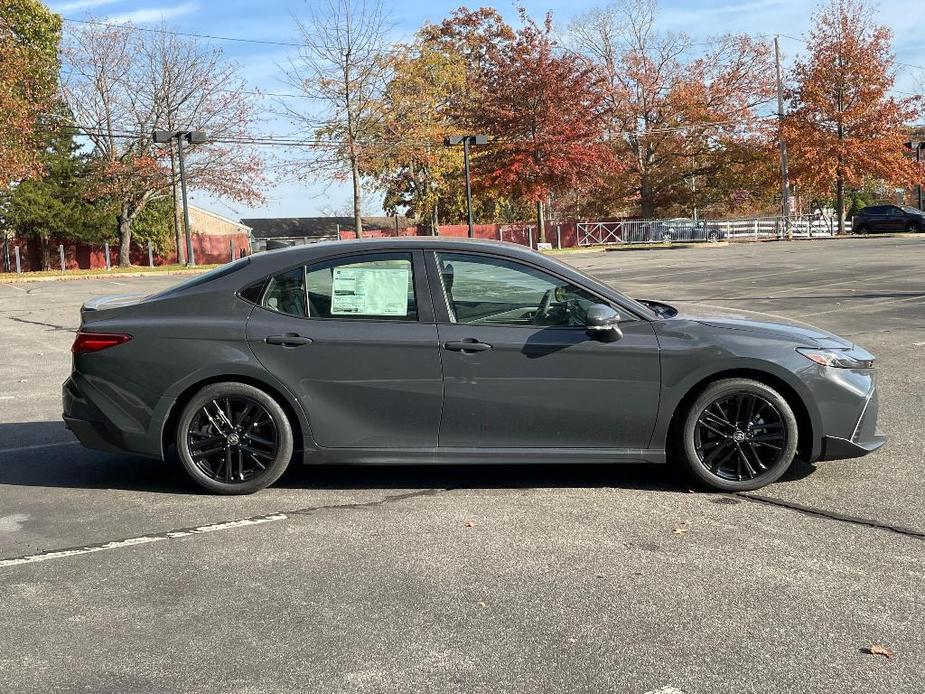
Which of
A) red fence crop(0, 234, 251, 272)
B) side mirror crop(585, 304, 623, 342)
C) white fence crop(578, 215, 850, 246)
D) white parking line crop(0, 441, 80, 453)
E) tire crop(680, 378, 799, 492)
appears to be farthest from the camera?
white fence crop(578, 215, 850, 246)

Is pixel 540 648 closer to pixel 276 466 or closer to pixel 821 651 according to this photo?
pixel 821 651

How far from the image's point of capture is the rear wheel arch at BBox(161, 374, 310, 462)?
5.47 metres

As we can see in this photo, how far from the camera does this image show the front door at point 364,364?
541 centimetres

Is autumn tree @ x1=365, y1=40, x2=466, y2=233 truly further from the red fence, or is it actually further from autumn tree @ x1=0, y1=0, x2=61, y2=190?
autumn tree @ x1=0, y1=0, x2=61, y2=190

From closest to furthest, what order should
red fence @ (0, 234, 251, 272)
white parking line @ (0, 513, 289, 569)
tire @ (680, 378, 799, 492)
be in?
1. white parking line @ (0, 513, 289, 569)
2. tire @ (680, 378, 799, 492)
3. red fence @ (0, 234, 251, 272)

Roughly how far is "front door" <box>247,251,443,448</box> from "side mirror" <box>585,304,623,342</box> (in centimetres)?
87

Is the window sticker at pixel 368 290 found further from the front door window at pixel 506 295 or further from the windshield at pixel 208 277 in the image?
the windshield at pixel 208 277

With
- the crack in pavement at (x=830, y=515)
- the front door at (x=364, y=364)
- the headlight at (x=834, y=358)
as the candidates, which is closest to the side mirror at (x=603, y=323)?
the front door at (x=364, y=364)

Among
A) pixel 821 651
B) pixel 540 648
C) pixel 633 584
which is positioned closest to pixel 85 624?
pixel 540 648

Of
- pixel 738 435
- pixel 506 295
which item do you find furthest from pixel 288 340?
pixel 738 435

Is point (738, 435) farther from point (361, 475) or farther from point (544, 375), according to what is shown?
point (361, 475)

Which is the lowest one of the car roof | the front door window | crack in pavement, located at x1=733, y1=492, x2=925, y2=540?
crack in pavement, located at x1=733, y1=492, x2=925, y2=540

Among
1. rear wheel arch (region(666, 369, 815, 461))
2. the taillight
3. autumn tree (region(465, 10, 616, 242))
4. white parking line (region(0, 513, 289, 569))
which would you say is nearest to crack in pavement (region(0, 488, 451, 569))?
white parking line (region(0, 513, 289, 569))

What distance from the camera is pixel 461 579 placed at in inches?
165
